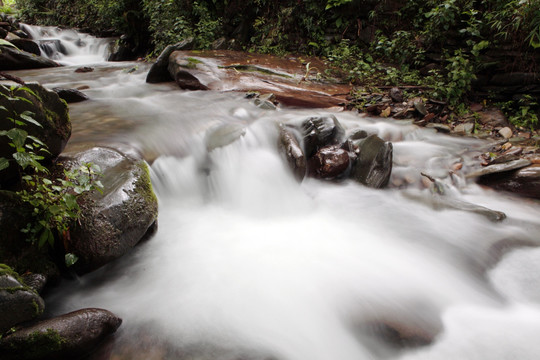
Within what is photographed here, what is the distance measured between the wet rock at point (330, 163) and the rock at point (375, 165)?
21 centimetres

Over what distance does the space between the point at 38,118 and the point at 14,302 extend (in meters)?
1.49

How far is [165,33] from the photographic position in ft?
34.6

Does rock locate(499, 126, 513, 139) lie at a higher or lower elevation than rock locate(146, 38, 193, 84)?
lower

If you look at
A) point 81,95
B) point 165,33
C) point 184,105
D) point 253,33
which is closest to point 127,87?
point 81,95

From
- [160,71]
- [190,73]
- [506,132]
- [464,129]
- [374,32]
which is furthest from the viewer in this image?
[374,32]

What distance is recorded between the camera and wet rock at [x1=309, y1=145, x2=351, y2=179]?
4676 mm

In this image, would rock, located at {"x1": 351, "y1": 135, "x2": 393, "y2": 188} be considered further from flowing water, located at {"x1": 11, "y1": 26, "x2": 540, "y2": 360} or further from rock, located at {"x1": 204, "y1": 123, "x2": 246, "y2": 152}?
rock, located at {"x1": 204, "y1": 123, "x2": 246, "y2": 152}

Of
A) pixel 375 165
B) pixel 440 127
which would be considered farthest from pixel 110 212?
pixel 440 127

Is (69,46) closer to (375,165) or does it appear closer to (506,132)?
(375,165)

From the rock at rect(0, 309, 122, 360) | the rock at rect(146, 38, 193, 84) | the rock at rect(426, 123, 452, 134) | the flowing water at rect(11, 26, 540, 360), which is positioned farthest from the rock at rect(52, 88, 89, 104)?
the rock at rect(426, 123, 452, 134)

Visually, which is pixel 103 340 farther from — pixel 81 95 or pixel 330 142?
pixel 81 95

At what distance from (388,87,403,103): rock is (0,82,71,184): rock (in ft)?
19.4

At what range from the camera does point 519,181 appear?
14.2ft

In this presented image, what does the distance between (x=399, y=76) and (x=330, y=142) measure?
12.6ft
